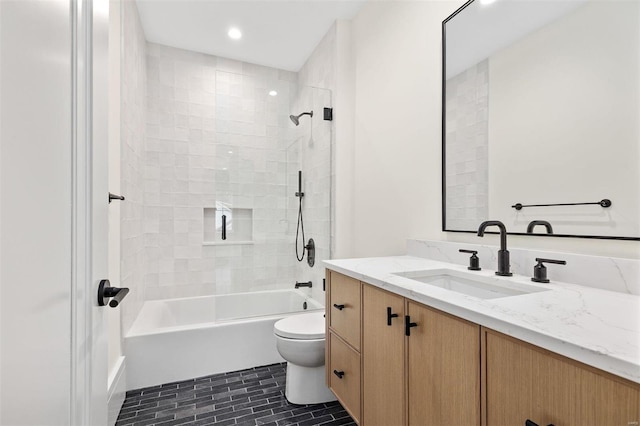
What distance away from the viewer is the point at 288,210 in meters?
2.94

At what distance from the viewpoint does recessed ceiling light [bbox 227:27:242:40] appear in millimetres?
2771

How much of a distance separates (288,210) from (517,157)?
1952 millimetres

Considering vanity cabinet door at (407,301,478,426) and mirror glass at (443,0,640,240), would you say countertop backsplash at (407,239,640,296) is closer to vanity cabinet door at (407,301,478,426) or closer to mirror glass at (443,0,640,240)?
mirror glass at (443,0,640,240)

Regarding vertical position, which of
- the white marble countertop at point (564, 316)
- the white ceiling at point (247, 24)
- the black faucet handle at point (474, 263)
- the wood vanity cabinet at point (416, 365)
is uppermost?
the white ceiling at point (247, 24)

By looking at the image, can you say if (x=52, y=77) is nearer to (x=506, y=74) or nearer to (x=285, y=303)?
(x=506, y=74)

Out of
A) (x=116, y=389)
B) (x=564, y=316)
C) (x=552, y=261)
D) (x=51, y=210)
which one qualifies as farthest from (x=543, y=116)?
(x=116, y=389)

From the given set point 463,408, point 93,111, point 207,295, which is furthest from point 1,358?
point 207,295

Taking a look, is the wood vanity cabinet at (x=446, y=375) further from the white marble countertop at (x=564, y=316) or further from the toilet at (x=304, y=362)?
the toilet at (x=304, y=362)

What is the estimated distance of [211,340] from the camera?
92.7 inches

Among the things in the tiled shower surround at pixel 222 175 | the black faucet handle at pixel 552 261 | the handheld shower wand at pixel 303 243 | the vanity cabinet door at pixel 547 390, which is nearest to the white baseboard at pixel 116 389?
the tiled shower surround at pixel 222 175

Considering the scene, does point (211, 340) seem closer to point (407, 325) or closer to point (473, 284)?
point (407, 325)

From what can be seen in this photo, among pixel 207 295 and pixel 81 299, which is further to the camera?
pixel 207 295

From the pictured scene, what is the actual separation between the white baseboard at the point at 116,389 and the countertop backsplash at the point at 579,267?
6.31ft

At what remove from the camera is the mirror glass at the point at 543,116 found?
102cm
